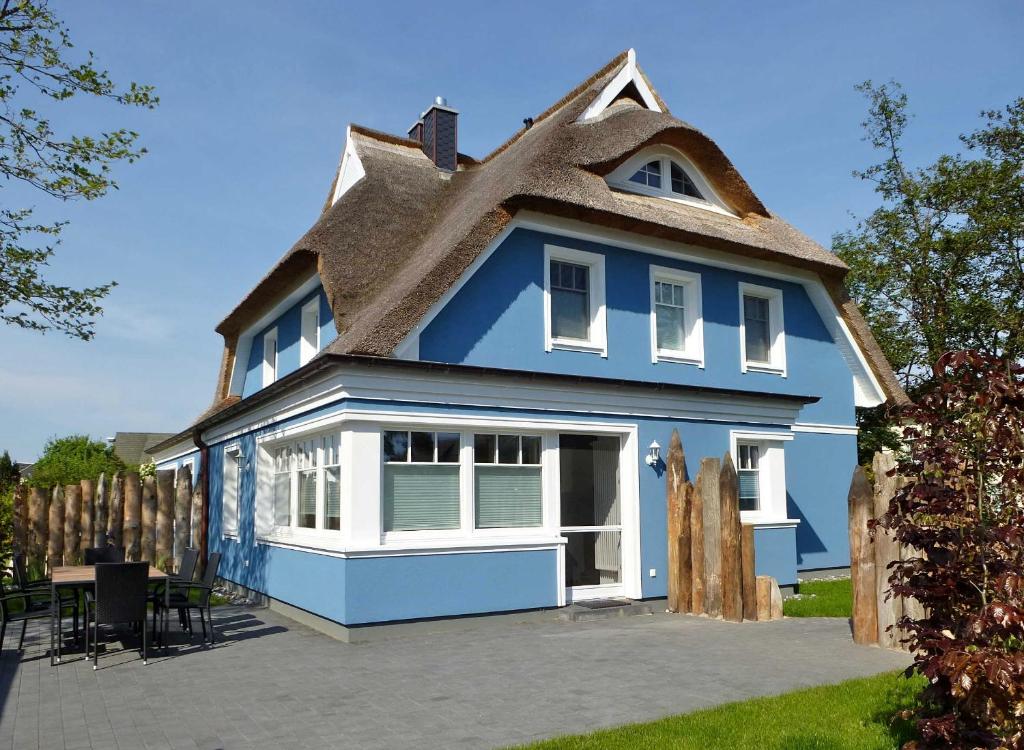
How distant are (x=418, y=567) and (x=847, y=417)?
9837 millimetres

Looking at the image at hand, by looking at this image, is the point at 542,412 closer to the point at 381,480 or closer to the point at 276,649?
the point at 381,480

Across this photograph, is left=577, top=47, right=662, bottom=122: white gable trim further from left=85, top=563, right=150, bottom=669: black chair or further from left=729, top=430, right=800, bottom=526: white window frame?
left=85, top=563, right=150, bottom=669: black chair

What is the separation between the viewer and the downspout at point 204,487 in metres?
16.1

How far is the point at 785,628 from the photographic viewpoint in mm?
10273

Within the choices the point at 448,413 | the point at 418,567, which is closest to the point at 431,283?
the point at 448,413

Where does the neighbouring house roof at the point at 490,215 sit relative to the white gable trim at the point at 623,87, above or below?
below

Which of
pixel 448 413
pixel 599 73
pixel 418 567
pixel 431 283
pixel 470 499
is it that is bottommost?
pixel 418 567

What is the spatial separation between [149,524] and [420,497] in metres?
8.08

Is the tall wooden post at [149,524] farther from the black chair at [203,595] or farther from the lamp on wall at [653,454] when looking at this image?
the lamp on wall at [653,454]

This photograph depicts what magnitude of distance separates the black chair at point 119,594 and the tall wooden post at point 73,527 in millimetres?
8131

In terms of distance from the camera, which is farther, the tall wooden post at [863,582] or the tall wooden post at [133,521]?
the tall wooden post at [133,521]

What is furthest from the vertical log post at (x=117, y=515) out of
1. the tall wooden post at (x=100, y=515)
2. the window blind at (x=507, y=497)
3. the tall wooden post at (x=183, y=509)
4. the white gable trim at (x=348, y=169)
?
the window blind at (x=507, y=497)

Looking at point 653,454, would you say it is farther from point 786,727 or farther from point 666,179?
point 786,727

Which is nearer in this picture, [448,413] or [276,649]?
[276,649]
